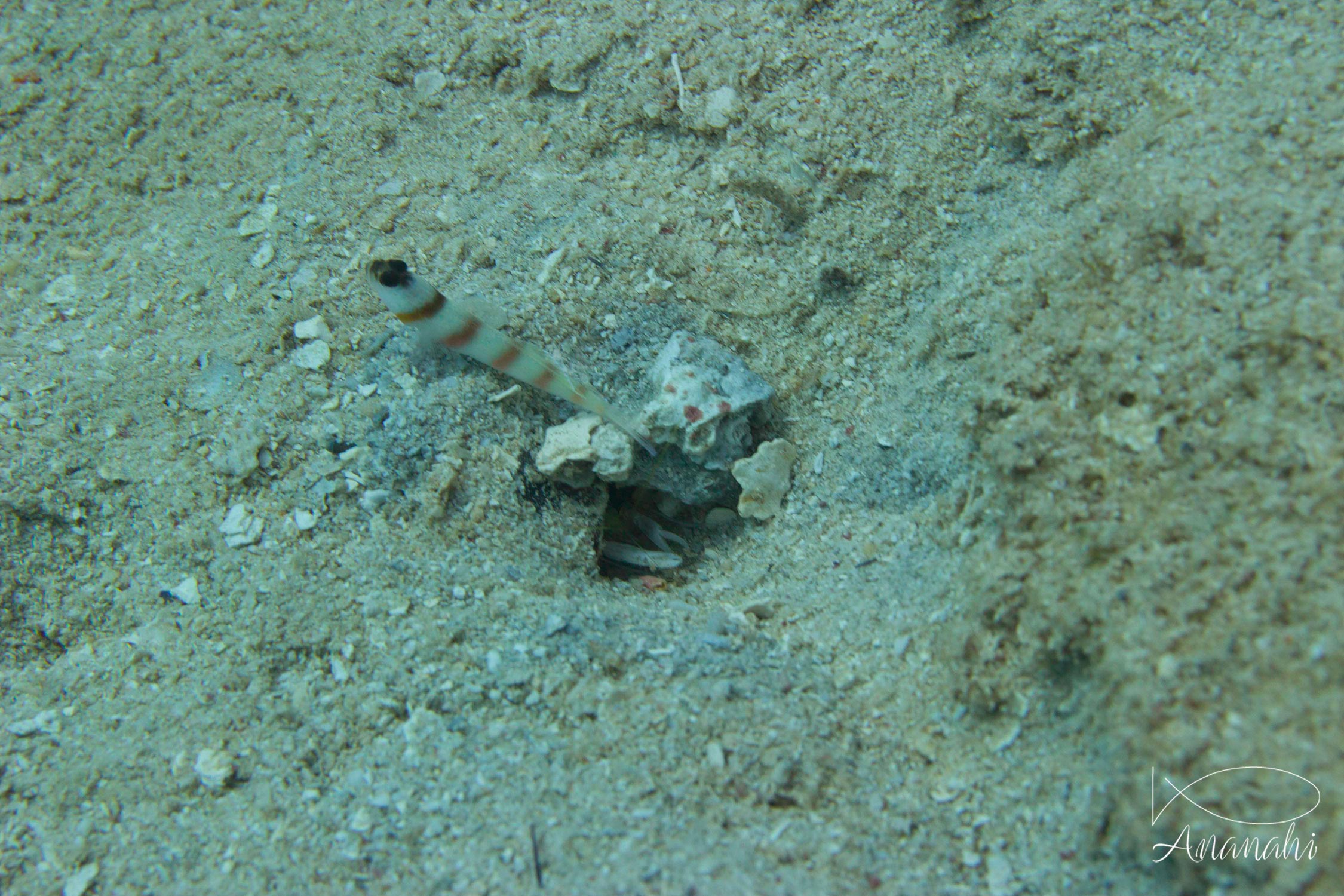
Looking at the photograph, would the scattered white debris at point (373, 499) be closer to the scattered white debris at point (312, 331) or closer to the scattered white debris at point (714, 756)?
the scattered white debris at point (312, 331)

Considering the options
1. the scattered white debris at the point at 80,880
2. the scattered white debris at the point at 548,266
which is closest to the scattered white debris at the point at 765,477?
the scattered white debris at the point at 548,266

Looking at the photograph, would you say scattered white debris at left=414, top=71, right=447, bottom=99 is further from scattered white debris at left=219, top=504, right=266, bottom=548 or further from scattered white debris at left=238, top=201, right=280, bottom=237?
scattered white debris at left=219, top=504, right=266, bottom=548

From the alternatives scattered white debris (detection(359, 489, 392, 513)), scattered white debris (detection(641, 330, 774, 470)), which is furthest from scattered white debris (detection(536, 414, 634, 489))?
scattered white debris (detection(359, 489, 392, 513))

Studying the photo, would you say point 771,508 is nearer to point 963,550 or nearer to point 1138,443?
point 963,550

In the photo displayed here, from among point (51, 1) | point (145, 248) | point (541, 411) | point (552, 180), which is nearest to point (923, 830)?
point (541, 411)

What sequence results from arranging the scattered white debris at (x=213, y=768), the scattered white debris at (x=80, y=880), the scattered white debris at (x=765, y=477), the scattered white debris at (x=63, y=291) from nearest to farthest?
the scattered white debris at (x=80, y=880) < the scattered white debris at (x=213, y=768) < the scattered white debris at (x=765, y=477) < the scattered white debris at (x=63, y=291)

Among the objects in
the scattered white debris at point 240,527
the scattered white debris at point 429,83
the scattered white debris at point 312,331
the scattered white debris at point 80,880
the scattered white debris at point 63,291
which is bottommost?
the scattered white debris at point 80,880
